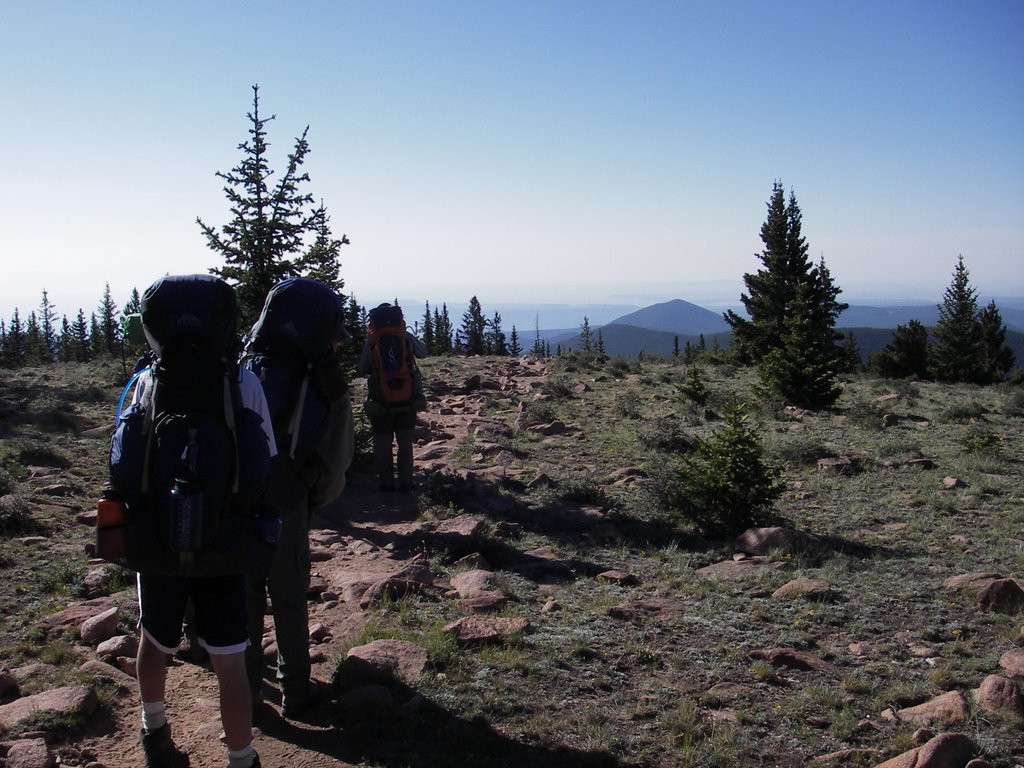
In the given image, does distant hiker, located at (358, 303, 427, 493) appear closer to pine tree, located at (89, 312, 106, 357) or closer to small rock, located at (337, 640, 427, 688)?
small rock, located at (337, 640, 427, 688)

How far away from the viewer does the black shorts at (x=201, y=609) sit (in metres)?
3.08

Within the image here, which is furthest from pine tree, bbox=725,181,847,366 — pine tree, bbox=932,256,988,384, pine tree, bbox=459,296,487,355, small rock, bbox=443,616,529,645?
pine tree, bbox=459,296,487,355

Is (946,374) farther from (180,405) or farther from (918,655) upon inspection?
(180,405)

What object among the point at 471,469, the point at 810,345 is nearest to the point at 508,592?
the point at 471,469

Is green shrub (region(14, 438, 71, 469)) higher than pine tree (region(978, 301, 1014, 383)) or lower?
lower

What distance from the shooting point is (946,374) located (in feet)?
114

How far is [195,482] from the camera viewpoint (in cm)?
289

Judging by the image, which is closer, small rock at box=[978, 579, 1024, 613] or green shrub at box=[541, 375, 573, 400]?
small rock at box=[978, 579, 1024, 613]

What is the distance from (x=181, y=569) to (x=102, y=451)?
9.31m

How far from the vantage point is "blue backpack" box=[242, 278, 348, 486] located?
3648mm

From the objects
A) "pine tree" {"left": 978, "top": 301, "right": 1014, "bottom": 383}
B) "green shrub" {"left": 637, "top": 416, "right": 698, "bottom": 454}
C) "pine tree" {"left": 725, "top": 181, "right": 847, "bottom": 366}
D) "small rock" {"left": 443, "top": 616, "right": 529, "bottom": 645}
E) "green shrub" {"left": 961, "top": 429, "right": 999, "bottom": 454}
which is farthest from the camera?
"pine tree" {"left": 978, "top": 301, "right": 1014, "bottom": 383}

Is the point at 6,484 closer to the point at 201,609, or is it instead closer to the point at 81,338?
the point at 201,609

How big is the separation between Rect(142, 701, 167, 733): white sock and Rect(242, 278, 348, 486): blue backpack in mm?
1158

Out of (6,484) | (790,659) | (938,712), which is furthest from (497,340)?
(938,712)
